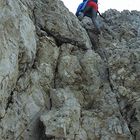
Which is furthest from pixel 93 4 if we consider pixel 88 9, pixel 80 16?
pixel 80 16

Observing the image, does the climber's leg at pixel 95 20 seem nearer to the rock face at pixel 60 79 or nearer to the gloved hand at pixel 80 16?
the gloved hand at pixel 80 16

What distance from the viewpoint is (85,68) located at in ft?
55.1

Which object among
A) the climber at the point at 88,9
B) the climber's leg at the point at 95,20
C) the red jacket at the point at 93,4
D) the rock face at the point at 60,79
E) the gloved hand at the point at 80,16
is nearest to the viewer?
the rock face at the point at 60,79

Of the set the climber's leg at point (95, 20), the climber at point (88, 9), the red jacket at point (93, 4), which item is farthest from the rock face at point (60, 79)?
the red jacket at point (93, 4)

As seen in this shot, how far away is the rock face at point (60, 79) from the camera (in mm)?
13484

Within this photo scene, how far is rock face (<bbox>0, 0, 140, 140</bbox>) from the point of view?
13.5 m

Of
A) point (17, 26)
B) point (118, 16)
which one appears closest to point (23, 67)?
point (17, 26)

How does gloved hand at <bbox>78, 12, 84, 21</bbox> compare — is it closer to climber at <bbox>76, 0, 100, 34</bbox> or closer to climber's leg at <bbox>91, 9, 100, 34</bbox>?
climber at <bbox>76, 0, 100, 34</bbox>

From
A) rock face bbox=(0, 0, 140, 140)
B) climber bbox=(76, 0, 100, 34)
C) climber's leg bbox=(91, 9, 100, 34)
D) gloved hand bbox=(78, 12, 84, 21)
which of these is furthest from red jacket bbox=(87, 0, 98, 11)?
rock face bbox=(0, 0, 140, 140)

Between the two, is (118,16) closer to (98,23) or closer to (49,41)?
(98,23)

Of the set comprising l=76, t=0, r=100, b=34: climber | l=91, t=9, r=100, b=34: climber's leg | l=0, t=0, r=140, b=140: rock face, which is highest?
l=76, t=0, r=100, b=34: climber

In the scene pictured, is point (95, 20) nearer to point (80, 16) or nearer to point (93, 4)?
point (80, 16)

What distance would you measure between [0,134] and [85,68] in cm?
597

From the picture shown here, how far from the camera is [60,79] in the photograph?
1616 centimetres
